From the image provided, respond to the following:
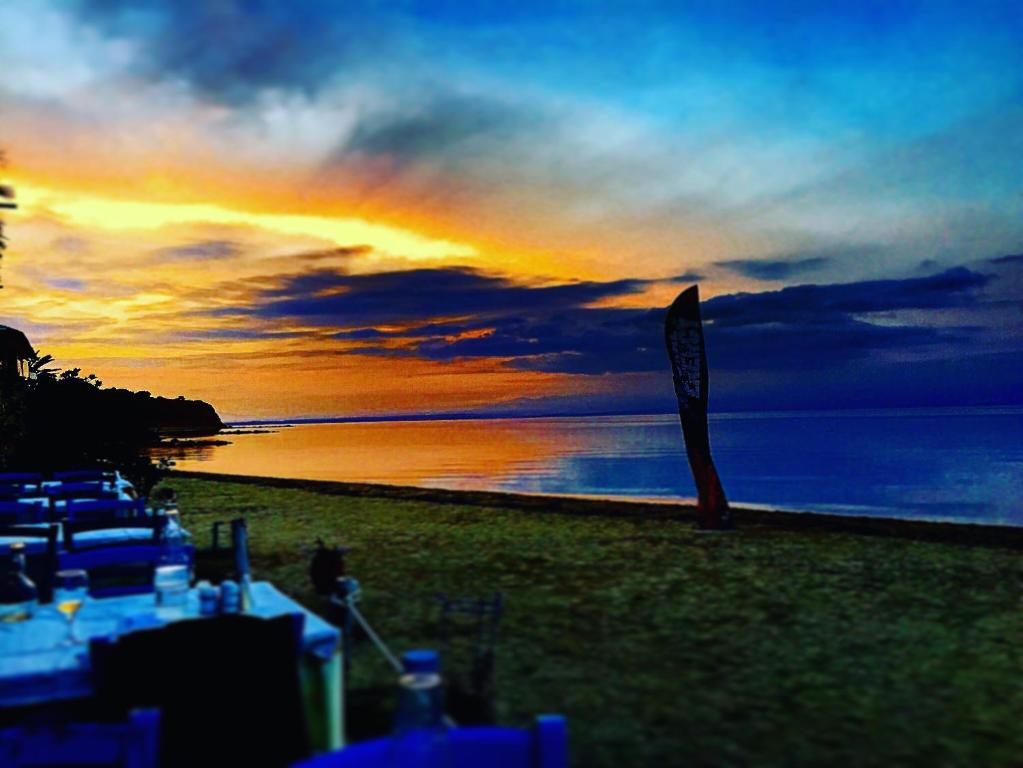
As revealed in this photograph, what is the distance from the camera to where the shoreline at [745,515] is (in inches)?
413

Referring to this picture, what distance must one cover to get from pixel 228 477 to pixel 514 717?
1772 cm

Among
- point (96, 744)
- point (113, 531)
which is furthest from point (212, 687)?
point (113, 531)

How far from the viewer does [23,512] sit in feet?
26.6

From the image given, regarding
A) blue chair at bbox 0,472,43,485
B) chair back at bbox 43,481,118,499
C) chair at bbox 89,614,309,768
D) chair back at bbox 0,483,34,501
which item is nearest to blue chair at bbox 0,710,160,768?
chair at bbox 89,614,309,768

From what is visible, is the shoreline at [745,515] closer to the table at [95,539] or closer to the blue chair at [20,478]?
the blue chair at [20,478]

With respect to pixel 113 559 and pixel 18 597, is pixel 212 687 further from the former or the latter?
pixel 113 559

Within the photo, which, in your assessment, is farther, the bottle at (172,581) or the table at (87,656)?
the bottle at (172,581)

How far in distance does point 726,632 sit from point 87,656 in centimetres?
435

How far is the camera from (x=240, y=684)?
2.64 m

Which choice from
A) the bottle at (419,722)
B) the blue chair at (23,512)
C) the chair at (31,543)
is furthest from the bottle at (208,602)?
the blue chair at (23,512)

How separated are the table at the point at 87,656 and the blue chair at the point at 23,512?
4685 millimetres

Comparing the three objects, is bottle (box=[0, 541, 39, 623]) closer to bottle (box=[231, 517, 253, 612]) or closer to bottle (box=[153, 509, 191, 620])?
bottle (box=[153, 509, 191, 620])

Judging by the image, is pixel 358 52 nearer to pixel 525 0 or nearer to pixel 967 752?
pixel 525 0

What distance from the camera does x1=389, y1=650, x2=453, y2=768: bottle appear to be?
4.03 feet
